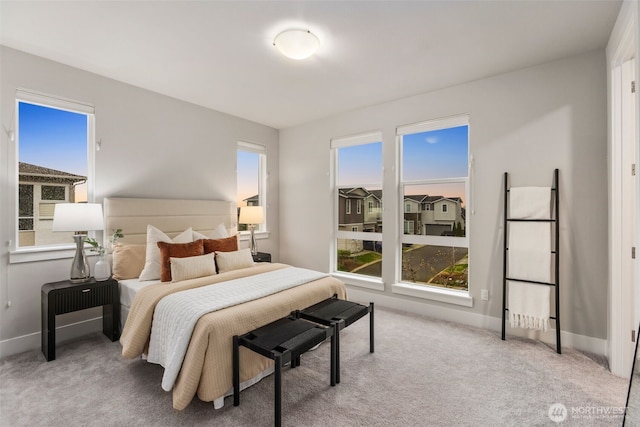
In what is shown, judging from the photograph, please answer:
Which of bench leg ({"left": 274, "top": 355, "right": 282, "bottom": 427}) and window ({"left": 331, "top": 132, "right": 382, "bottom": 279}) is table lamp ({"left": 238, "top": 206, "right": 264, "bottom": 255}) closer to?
window ({"left": 331, "top": 132, "right": 382, "bottom": 279})

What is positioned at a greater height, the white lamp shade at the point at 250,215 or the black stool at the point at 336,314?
the white lamp shade at the point at 250,215

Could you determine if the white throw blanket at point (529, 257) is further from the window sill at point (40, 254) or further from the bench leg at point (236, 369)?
the window sill at point (40, 254)

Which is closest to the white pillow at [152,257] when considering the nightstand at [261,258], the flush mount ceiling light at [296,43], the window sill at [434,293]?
the nightstand at [261,258]

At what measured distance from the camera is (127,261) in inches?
122

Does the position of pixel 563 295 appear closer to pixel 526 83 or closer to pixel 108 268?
pixel 526 83

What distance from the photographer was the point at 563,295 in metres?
2.86

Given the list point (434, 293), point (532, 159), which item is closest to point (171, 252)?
point (434, 293)

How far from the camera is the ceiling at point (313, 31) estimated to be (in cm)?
216

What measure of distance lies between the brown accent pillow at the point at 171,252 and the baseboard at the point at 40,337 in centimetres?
102

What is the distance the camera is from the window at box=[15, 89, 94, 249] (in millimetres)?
2824

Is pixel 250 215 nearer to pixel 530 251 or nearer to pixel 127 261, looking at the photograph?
pixel 127 261

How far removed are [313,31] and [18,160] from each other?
292cm

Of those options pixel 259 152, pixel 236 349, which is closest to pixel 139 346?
pixel 236 349

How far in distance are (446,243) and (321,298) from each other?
1771 millimetres
